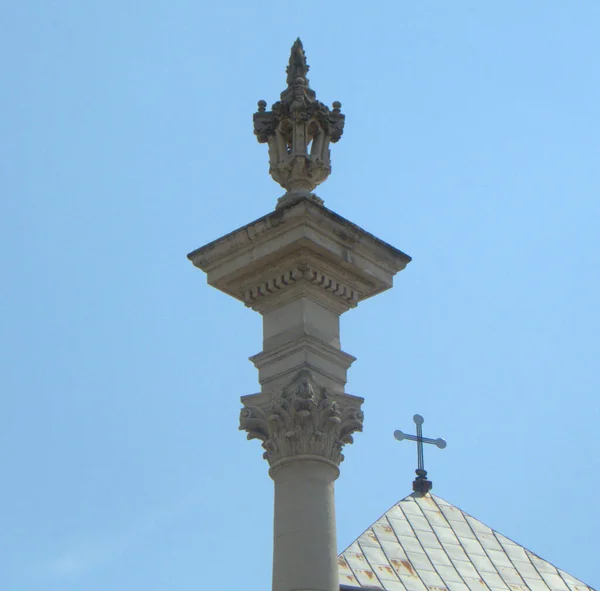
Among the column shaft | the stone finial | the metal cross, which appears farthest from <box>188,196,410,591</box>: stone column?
the metal cross

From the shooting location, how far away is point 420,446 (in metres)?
32.0

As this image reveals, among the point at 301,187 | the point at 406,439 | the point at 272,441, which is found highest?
the point at 406,439

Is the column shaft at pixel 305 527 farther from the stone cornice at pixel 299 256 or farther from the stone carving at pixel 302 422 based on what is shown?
the stone cornice at pixel 299 256

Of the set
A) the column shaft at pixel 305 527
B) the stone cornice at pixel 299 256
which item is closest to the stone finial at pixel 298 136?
the stone cornice at pixel 299 256

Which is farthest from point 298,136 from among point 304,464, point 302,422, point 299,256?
point 304,464

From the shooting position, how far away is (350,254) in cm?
1489

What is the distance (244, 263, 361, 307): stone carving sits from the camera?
14.7m

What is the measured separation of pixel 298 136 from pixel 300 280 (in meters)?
1.67

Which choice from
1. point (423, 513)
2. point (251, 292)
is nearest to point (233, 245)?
point (251, 292)

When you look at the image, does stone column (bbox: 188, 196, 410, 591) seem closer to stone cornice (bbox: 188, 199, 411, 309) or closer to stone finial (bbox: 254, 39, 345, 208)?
stone cornice (bbox: 188, 199, 411, 309)

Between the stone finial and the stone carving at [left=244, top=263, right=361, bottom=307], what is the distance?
0.79m

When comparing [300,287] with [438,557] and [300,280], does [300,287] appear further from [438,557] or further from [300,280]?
[438,557]

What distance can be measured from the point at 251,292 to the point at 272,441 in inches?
71.3

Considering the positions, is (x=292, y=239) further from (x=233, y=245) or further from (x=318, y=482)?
(x=318, y=482)
